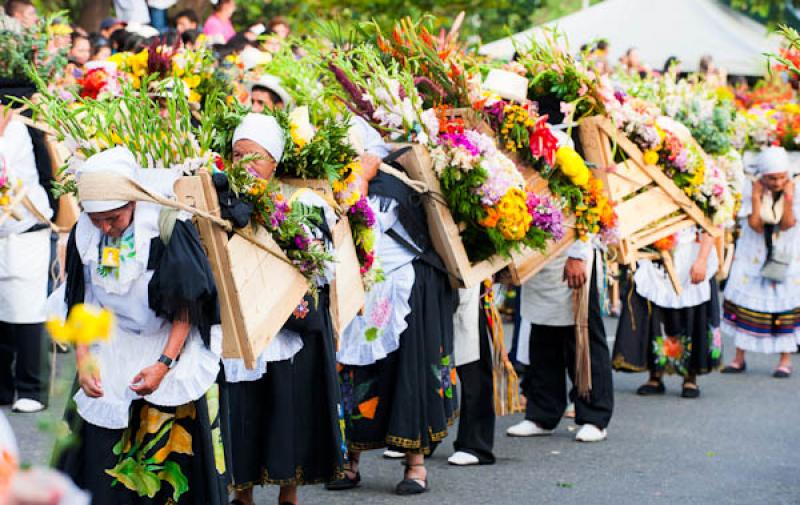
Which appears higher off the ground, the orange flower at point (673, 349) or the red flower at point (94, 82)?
the red flower at point (94, 82)

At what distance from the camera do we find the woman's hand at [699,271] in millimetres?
10383

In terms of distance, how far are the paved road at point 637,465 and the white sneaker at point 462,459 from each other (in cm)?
6

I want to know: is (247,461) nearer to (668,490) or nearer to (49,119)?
(49,119)

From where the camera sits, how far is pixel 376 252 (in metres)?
6.94

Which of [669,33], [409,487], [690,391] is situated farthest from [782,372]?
[669,33]

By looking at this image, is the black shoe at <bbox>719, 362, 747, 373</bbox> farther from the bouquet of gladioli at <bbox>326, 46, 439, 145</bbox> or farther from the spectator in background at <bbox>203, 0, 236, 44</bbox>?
the spectator in background at <bbox>203, 0, 236, 44</bbox>

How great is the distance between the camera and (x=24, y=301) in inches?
354

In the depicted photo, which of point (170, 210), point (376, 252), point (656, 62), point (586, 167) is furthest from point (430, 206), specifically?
point (656, 62)

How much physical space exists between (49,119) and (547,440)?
4.47 m

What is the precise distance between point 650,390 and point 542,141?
3.85 metres

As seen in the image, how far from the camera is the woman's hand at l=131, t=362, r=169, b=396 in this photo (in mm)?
4871

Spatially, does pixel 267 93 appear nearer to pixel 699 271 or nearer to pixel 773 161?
pixel 699 271

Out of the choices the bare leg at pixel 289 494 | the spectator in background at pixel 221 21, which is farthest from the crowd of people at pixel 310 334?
the spectator in background at pixel 221 21

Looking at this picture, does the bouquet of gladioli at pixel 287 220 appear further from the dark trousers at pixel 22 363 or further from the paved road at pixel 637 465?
the dark trousers at pixel 22 363
